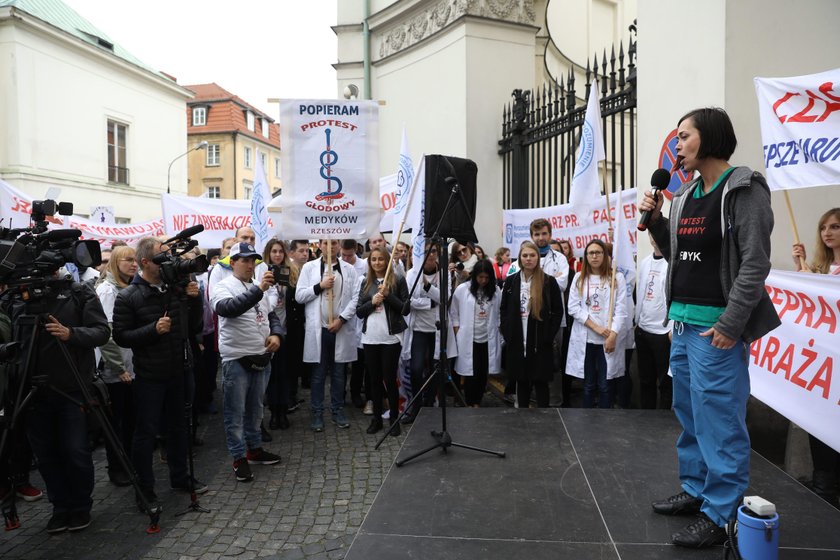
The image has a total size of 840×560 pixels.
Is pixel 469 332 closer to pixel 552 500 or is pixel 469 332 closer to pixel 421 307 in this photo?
pixel 421 307

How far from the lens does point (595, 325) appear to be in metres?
5.98

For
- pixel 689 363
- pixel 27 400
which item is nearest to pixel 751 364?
pixel 689 363

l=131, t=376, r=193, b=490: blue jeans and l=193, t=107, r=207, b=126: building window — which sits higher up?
l=193, t=107, r=207, b=126: building window

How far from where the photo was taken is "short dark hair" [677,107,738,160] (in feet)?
9.64

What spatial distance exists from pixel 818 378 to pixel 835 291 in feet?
1.93

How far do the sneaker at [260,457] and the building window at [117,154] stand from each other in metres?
25.2

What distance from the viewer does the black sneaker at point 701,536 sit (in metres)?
2.89

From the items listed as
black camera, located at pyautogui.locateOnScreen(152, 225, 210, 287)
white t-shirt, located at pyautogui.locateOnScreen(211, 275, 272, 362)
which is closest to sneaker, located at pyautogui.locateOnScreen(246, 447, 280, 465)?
white t-shirt, located at pyautogui.locateOnScreen(211, 275, 272, 362)

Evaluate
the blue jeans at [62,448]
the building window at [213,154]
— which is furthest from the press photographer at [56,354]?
the building window at [213,154]

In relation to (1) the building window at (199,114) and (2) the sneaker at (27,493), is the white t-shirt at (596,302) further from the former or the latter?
(1) the building window at (199,114)

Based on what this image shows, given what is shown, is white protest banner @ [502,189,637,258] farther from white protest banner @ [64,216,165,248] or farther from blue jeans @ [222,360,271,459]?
white protest banner @ [64,216,165,248]

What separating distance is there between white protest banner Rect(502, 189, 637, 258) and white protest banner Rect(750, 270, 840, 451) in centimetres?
168

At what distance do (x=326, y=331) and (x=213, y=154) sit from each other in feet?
152

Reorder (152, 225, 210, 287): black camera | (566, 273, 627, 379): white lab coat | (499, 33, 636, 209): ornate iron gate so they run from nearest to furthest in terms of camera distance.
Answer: (152, 225, 210, 287): black camera → (566, 273, 627, 379): white lab coat → (499, 33, 636, 209): ornate iron gate
